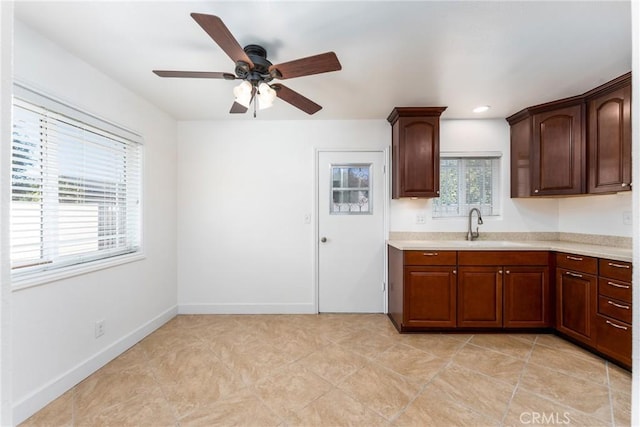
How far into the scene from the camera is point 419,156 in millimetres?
2895

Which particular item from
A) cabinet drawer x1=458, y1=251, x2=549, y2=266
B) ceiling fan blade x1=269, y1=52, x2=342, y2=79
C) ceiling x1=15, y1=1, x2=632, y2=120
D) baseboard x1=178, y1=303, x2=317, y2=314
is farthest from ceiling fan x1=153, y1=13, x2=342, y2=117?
baseboard x1=178, y1=303, x2=317, y2=314

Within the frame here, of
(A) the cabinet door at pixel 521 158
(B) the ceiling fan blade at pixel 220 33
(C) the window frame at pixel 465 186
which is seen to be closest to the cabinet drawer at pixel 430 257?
(C) the window frame at pixel 465 186

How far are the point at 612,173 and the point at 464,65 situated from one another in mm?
1721

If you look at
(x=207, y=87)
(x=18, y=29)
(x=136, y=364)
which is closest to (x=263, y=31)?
(x=207, y=87)

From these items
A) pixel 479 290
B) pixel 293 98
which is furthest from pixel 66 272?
pixel 479 290

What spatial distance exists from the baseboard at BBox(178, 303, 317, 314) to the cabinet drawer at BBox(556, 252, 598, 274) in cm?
256

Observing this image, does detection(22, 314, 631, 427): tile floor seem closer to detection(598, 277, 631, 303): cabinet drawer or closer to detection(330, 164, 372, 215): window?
detection(598, 277, 631, 303): cabinet drawer

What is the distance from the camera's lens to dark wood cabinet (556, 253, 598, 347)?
89.0 inches

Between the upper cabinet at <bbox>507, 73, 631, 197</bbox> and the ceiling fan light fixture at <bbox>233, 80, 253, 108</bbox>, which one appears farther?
the upper cabinet at <bbox>507, 73, 631, 197</bbox>

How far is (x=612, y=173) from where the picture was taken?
236 centimetres

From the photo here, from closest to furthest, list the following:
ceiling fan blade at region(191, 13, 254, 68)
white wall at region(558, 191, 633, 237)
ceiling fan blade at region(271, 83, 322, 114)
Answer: ceiling fan blade at region(191, 13, 254, 68) → ceiling fan blade at region(271, 83, 322, 114) → white wall at region(558, 191, 633, 237)

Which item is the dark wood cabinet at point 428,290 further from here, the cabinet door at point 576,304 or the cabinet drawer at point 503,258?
the cabinet door at point 576,304

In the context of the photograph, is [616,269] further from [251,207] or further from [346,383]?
[251,207]

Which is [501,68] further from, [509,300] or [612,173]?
[509,300]
